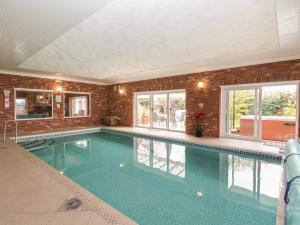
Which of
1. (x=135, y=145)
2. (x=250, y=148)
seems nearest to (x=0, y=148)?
(x=135, y=145)

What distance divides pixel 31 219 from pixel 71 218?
0.44 meters

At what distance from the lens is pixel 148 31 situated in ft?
11.2

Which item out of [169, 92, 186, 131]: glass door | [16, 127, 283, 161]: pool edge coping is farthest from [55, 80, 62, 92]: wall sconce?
[169, 92, 186, 131]: glass door

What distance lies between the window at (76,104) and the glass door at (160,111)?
12.7 feet

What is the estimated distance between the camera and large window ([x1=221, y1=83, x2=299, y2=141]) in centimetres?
567

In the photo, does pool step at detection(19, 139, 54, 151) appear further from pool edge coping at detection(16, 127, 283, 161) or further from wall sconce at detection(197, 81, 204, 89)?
wall sconce at detection(197, 81, 204, 89)

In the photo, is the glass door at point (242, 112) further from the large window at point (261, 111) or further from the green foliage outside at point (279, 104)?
the green foliage outside at point (279, 104)

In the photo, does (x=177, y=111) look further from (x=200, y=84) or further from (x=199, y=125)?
(x=200, y=84)

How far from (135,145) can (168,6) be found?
4.88 meters

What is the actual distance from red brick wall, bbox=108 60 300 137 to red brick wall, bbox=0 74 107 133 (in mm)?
2193

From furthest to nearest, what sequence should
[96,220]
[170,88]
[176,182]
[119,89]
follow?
[119,89], [170,88], [176,182], [96,220]

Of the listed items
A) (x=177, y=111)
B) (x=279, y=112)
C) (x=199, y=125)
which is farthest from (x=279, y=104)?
(x=177, y=111)

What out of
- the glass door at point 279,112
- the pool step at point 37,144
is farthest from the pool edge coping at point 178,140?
the glass door at point 279,112

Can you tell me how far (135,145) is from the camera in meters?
6.58
